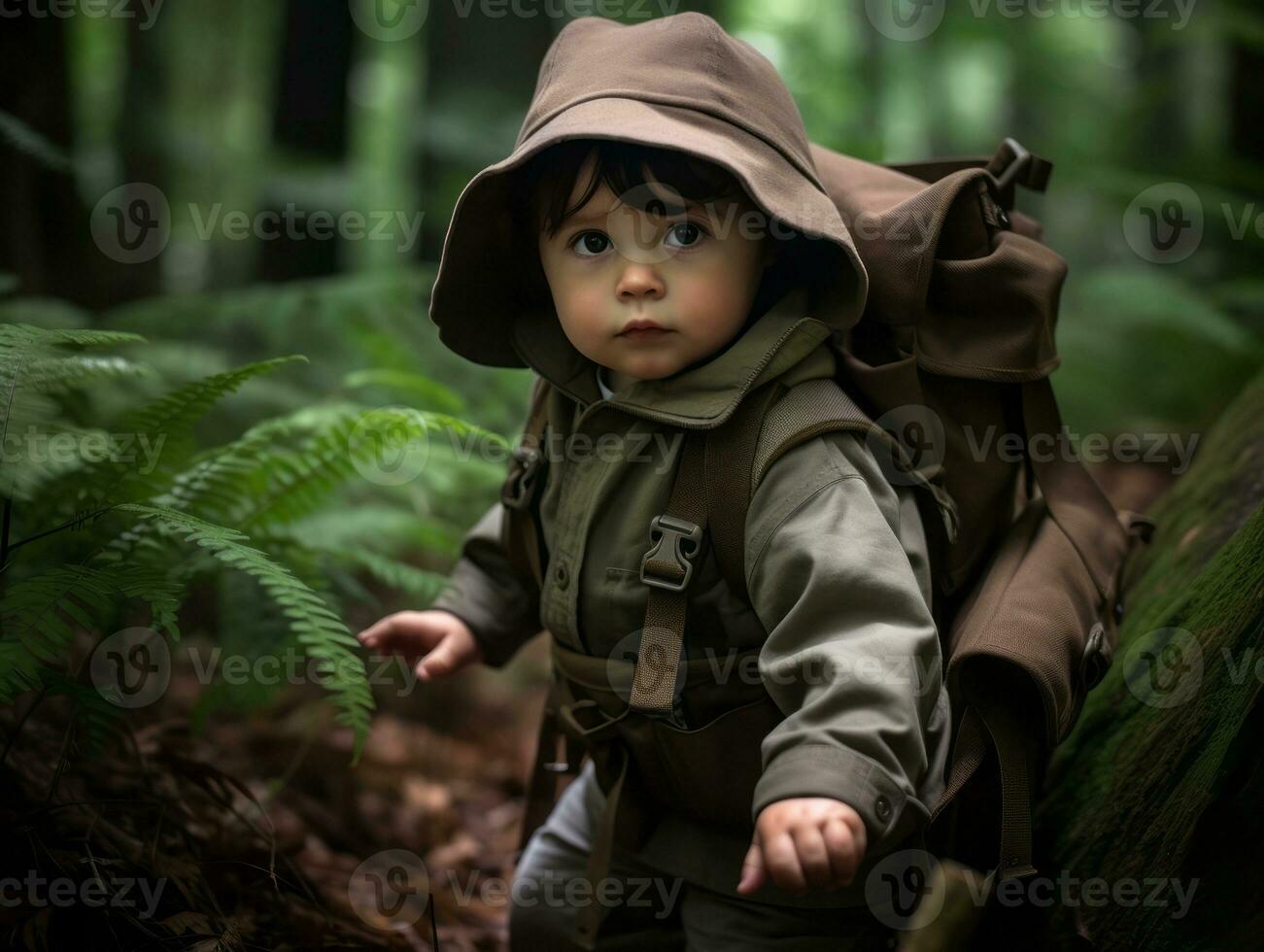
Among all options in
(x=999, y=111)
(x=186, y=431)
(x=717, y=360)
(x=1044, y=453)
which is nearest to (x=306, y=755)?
(x=186, y=431)

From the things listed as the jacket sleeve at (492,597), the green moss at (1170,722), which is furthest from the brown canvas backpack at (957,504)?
the jacket sleeve at (492,597)

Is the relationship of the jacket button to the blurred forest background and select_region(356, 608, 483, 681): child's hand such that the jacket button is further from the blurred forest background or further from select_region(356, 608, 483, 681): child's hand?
select_region(356, 608, 483, 681): child's hand

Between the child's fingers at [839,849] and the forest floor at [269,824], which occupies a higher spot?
the child's fingers at [839,849]

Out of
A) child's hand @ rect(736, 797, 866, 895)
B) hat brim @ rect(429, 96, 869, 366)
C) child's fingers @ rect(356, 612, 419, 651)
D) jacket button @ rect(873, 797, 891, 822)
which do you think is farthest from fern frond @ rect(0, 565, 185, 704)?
jacket button @ rect(873, 797, 891, 822)

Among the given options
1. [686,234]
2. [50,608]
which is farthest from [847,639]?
[50,608]

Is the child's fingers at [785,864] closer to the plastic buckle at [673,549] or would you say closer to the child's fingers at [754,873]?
the child's fingers at [754,873]

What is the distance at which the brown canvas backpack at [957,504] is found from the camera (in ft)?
6.36

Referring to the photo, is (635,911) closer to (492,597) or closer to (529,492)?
(492,597)

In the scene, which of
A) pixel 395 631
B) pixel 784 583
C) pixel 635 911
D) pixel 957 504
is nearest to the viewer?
pixel 784 583

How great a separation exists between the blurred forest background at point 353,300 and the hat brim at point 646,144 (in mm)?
322

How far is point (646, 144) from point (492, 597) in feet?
3.94

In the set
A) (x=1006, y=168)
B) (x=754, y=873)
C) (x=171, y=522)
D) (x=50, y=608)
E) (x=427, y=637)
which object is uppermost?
(x=1006, y=168)

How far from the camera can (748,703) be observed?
2.02 m

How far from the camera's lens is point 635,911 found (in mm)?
2322
